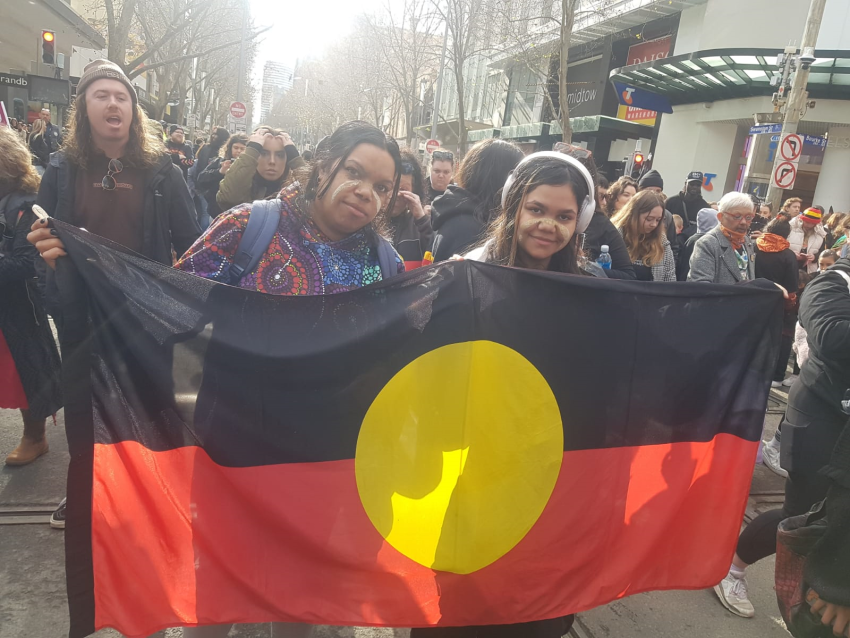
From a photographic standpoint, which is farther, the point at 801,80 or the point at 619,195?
the point at 801,80

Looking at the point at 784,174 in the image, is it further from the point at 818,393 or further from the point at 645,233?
the point at 818,393

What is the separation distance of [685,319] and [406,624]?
1365mm

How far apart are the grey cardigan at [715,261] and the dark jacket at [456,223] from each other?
1644 millimetres

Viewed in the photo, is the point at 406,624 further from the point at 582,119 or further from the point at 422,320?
the point at 582,119

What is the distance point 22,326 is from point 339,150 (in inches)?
93.9

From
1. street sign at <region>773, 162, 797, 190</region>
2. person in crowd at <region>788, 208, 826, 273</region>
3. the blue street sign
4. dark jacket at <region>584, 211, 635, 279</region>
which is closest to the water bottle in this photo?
dark jacket at <region>584, 211, 635, 279</region>

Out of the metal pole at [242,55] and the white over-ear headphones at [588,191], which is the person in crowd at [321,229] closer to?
the white over-ear headphones at [588,191]

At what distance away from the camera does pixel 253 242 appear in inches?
79.3

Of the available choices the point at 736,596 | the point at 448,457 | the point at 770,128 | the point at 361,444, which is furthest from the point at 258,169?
the point at 770,128

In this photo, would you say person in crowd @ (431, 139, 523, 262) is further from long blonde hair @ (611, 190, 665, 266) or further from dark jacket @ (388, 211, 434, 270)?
long blonde hair @ (611, 190, 665, 266)

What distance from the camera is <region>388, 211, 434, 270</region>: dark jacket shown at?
436cm

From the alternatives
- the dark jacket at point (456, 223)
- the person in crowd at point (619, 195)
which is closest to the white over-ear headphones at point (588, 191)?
the dark jacket at point (456, 223)

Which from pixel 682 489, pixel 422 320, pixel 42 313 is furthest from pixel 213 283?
pixel 42 313

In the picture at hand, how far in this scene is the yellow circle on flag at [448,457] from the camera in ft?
6.48
